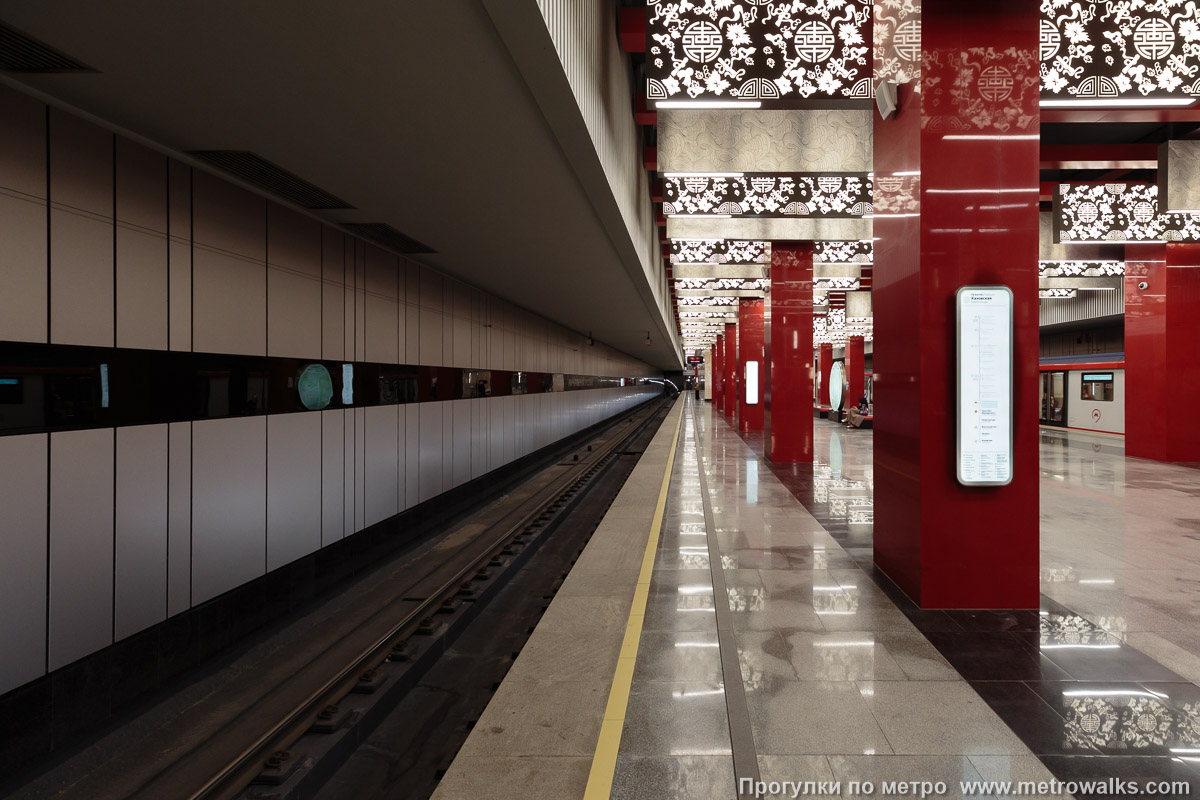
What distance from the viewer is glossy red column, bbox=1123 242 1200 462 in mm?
13266

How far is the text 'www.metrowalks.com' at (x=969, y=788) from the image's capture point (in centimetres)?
254

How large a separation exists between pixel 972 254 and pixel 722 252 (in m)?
10.1

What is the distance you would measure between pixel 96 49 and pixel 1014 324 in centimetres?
627

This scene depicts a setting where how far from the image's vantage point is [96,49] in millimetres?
3244

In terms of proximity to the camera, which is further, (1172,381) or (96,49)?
(1172,381)

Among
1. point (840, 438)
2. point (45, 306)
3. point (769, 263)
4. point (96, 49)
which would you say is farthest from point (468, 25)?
point (840, 438)

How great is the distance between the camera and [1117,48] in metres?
5.41

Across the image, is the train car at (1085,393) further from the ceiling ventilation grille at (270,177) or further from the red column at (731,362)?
the ceiling ventilation grille at (270,177)

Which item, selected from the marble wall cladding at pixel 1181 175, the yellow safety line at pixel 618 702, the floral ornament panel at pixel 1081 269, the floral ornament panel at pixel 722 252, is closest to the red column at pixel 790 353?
the floral ornament panel at pixel 722 252

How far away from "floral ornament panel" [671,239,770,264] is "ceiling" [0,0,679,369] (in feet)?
24.6

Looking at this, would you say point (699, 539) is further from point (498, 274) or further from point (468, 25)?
point (498, 274)

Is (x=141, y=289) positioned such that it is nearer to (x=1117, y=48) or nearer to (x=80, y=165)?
(x=80, y=165)

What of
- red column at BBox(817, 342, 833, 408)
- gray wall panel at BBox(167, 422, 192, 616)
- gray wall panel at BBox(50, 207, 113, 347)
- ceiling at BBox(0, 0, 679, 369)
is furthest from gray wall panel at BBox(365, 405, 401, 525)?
red column at BBox(817, 342, 833, 408)

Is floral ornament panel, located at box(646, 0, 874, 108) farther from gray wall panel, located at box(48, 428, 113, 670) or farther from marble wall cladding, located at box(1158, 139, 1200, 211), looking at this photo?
marble wall cladding, located at box(1158, 139, 1200, 211)
